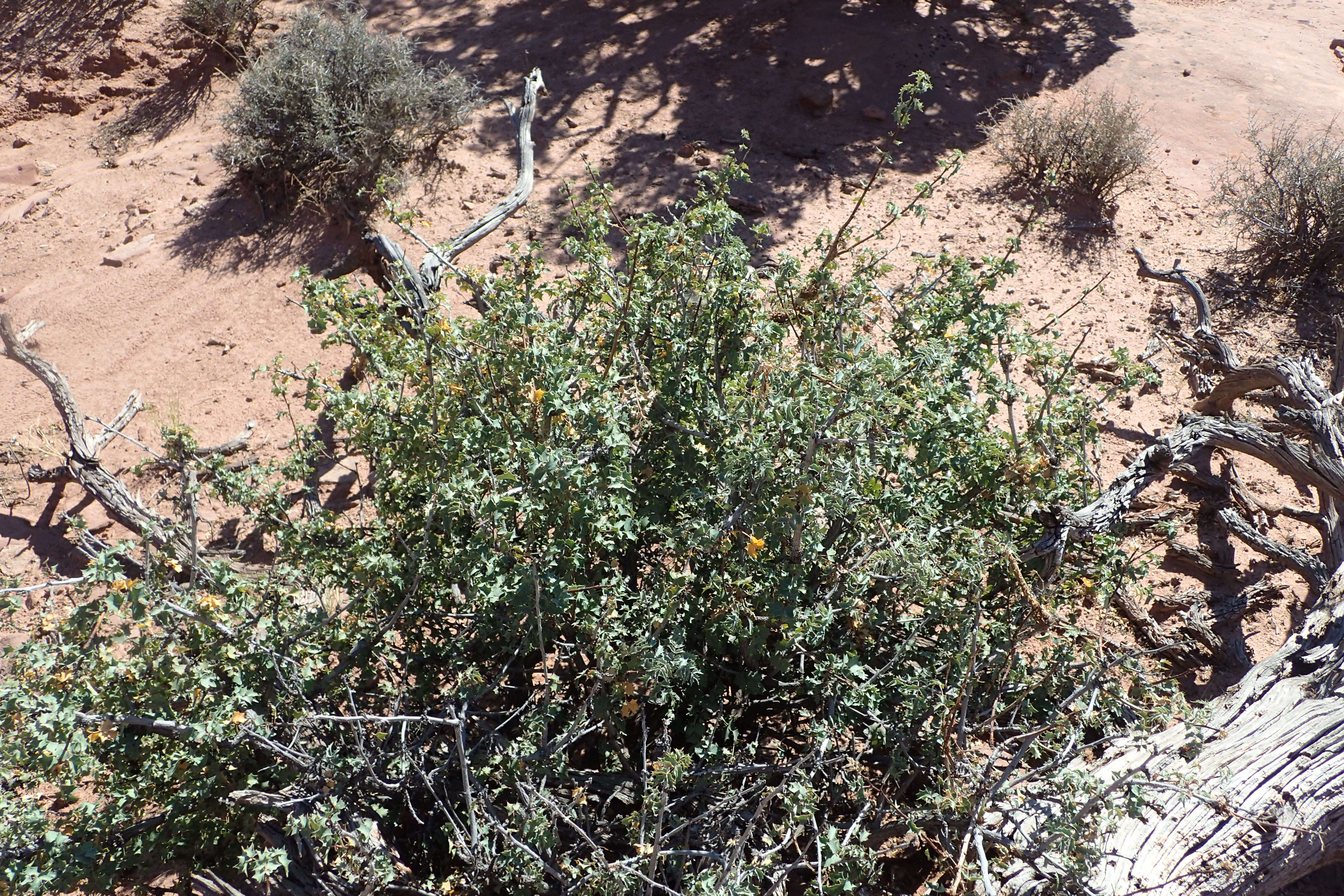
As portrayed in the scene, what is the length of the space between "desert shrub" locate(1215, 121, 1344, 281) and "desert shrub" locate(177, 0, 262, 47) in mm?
7348

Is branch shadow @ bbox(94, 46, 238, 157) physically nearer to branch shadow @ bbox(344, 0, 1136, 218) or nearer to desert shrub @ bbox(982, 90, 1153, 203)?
branch shadow @ bbox(344, 0, 1136, 218)

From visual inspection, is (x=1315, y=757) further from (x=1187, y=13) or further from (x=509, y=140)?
(x=1187, y=13)

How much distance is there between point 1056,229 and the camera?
5996mm

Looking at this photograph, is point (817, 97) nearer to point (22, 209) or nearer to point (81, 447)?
point (81, 447)

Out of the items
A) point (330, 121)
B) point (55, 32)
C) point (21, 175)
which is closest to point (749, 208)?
point (330, 121)

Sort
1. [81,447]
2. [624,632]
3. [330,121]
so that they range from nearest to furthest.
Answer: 1. [624,632]
2. [81,447]
3. [330,121]

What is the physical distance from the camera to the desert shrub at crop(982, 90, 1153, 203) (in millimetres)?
6031

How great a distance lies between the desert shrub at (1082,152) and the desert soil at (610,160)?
21 centimetres

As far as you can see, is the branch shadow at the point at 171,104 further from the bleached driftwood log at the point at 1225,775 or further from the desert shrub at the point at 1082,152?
the bleached driftwood log at the point at 1225,775

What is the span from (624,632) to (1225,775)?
167 cm

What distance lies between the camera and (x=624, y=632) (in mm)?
2467

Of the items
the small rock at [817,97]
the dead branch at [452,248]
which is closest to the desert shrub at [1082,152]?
the small rock at [817,97]

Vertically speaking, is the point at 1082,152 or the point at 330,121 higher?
the point at 330,121

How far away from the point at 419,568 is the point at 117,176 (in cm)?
574
